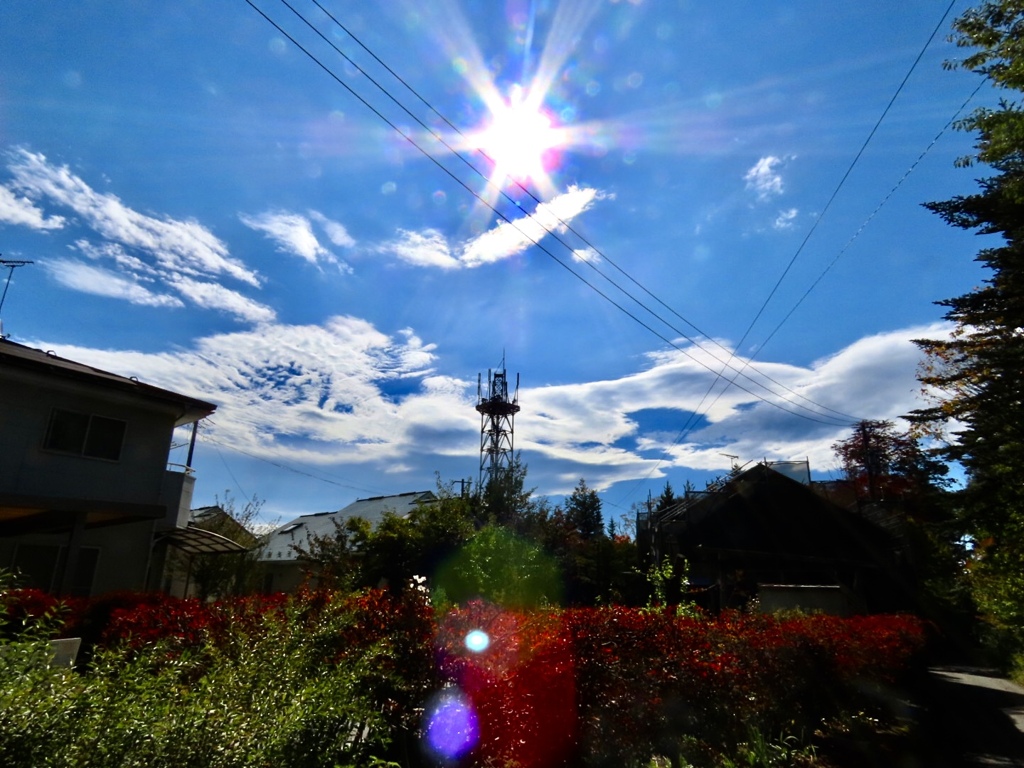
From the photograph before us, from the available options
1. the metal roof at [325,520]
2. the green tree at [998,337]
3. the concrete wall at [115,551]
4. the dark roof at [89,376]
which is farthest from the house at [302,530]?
the green tree at [998,337]

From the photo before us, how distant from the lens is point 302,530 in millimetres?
35156

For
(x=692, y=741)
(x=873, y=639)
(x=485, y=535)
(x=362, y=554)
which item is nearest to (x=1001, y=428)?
(x=873, y=639)

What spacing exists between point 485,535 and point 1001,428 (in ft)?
39.3

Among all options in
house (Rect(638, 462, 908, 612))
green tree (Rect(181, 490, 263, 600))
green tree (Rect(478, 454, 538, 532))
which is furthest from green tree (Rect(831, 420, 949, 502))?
green tree (Rect(181, 490, 263, 600))

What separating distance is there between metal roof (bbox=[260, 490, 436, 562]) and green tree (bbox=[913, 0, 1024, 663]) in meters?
22.9

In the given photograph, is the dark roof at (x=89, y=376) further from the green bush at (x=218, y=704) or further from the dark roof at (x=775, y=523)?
the dark roof at (x=775, y=523)

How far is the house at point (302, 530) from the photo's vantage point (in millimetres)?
29513

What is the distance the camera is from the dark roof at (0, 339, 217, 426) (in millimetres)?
12711

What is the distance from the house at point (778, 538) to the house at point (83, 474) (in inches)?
669

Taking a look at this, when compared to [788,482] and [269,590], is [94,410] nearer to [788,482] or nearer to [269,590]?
[269,590]

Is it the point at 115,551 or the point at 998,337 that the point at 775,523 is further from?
the point at 115,551

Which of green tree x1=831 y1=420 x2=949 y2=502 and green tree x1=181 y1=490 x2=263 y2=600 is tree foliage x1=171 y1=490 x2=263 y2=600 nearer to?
green tree x1=181 y1=490 x2=263 y2=600

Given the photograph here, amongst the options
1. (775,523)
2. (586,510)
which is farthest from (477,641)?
(586,510)

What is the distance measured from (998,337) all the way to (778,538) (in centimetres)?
1177
